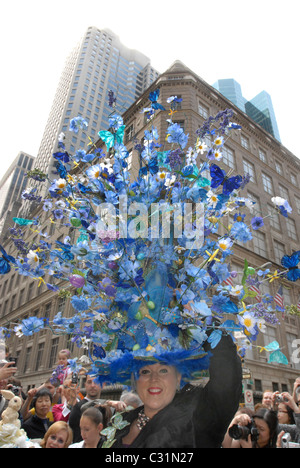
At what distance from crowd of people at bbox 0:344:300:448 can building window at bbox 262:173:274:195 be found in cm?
2624

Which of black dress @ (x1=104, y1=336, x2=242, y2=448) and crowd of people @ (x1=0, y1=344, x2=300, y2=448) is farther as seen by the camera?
crowd of people @ (x1=0, y1=344, x2=300, y2=448)

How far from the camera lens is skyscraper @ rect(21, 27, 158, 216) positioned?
69875 millimetres

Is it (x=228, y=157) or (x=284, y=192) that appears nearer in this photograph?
(x=228, y=157)

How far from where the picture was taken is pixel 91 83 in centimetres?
7769

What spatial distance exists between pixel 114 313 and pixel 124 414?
2.25 feet

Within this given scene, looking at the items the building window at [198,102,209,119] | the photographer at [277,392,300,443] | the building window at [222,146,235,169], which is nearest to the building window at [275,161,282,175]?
the building window at [222,146,235,169]

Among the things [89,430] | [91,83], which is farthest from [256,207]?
[91,83]

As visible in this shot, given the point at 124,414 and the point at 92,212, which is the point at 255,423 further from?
the point at 92,212

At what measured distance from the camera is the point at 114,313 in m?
2.03

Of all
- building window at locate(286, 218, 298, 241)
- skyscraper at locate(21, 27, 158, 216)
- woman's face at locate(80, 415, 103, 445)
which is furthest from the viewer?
skyscraper at locate(21, 27, 158, 216)

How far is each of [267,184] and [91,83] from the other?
215 feet

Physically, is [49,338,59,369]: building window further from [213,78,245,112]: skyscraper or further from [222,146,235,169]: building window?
[213,78,245,112]: skyscraper

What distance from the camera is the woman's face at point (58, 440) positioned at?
124 inches

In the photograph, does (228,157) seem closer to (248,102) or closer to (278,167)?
(278,167)
